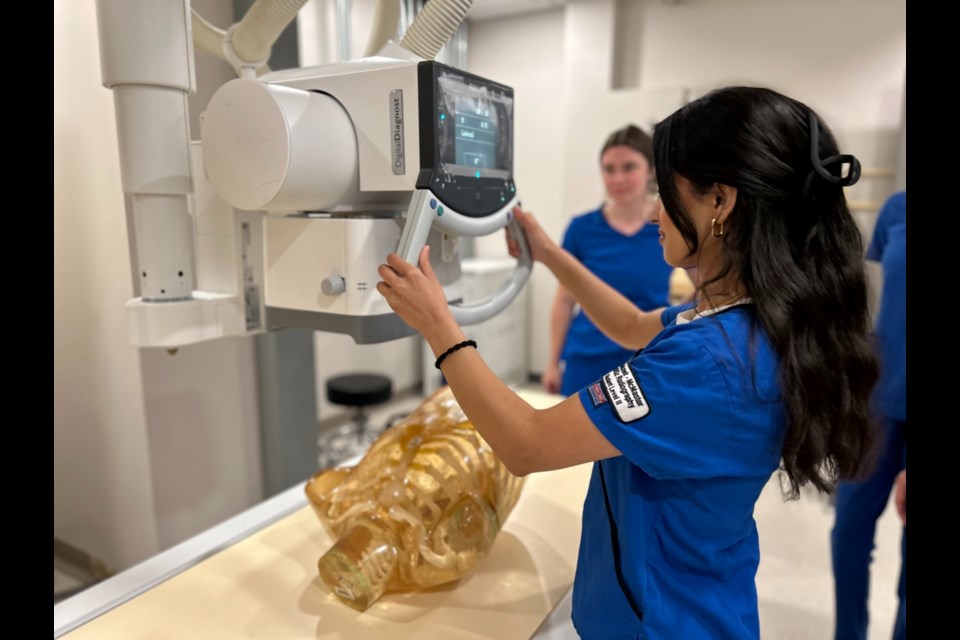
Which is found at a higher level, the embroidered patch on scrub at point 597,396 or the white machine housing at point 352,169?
the white machine housing at point 352,169

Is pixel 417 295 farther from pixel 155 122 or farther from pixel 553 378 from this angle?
pixel 553 378

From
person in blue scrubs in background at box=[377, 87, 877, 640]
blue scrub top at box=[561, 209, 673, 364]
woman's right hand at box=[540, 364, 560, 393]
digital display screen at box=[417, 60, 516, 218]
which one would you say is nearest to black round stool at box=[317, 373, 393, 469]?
woman's right hand at box=[540, 364, 560, 393]

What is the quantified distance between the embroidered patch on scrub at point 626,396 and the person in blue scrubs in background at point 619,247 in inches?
49.1

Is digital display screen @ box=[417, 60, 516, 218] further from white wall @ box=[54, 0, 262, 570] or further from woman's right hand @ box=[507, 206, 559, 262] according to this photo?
white wall @ box=[54, 0, 262, 570]

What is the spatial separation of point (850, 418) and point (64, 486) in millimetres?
1983

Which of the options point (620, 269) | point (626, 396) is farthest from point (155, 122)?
point (620, 269)

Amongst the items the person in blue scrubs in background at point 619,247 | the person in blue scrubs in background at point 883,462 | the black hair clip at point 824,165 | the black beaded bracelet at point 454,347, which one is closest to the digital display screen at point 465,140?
the black beaded bracelet at point 454,347

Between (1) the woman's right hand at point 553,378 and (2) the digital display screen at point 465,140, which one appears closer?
(2) the digital display screen at point 465,140

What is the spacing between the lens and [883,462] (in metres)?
1.63

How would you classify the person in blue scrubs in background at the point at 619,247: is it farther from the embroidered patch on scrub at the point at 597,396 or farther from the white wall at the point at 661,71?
the white wall at the point at 661,71

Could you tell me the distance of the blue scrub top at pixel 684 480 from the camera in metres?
0.71

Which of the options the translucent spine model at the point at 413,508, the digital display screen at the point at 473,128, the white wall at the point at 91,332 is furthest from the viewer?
the white wall at the point at 91,332

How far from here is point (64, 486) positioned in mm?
1821
